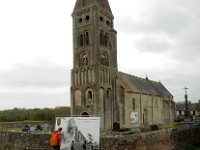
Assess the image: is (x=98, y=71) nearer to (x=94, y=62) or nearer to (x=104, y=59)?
(x=94, y=62)

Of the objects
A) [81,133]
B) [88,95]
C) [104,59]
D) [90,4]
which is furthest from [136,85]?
[81,133]

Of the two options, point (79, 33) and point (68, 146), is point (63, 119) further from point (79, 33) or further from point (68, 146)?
point (79, 33)

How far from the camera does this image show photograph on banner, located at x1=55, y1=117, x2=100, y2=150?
14.5 metres

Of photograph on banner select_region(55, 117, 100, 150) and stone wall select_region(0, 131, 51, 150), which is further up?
photograph on banner select_region(55, 117, 100, 150)

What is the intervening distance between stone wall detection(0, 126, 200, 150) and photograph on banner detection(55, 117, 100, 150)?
6411mm

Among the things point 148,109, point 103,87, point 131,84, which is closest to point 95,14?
point 103,87

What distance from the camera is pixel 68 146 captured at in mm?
14836

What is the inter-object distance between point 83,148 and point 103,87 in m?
29.0

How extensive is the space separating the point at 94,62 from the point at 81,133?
29154 millimetres

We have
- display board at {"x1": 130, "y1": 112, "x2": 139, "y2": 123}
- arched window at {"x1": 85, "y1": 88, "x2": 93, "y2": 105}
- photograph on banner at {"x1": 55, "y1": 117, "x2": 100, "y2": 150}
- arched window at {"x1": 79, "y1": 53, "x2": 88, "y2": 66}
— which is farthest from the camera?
display board at {"x1": 130, "y1": 112, "x2": 139, "y2": 123}

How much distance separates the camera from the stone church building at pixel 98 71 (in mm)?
43094

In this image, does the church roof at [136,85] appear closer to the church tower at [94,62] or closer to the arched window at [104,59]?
the church tower at [94,62]

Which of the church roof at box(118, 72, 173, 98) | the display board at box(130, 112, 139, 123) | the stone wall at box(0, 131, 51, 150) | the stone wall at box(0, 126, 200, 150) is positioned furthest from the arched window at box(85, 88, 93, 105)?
the stone wall at box(0, 131, 51, 150)

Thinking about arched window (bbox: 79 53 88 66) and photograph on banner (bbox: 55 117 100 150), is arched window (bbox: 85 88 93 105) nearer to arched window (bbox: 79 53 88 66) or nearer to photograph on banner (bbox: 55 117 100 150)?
arched window (bbox: 79 53 88 66)
